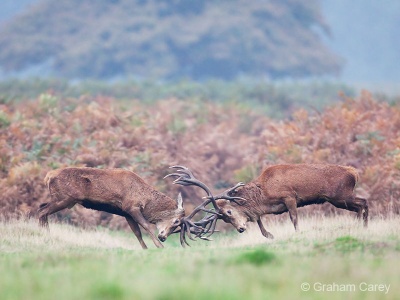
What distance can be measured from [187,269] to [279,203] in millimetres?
6488

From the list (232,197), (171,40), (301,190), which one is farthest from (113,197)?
(171,40)

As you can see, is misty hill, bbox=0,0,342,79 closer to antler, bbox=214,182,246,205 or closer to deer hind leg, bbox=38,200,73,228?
antler, bbox=214,182,246,205

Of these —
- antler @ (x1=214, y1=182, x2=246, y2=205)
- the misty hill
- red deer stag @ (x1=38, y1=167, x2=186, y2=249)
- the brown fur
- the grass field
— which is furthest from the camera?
the misty hill

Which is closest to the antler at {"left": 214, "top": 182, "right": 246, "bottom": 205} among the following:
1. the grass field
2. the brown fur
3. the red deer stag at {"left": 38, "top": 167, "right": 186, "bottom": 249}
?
the brown fur

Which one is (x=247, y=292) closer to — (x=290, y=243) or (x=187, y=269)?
(x=187, y=269)

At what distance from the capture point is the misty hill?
6694 centimetres

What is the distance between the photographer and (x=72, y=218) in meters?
21.5

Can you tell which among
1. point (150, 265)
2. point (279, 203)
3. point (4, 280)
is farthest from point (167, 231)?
point (4, 280)

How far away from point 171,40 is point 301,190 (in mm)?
50440

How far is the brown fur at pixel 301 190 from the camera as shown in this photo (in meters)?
18.0

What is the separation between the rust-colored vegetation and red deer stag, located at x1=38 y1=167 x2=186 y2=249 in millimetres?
2629

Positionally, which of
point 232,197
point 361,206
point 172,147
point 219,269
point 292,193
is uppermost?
point 219,269

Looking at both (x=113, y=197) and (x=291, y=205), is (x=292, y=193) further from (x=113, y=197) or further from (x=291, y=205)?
(x=113, y=197)

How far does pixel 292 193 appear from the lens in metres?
18.0
